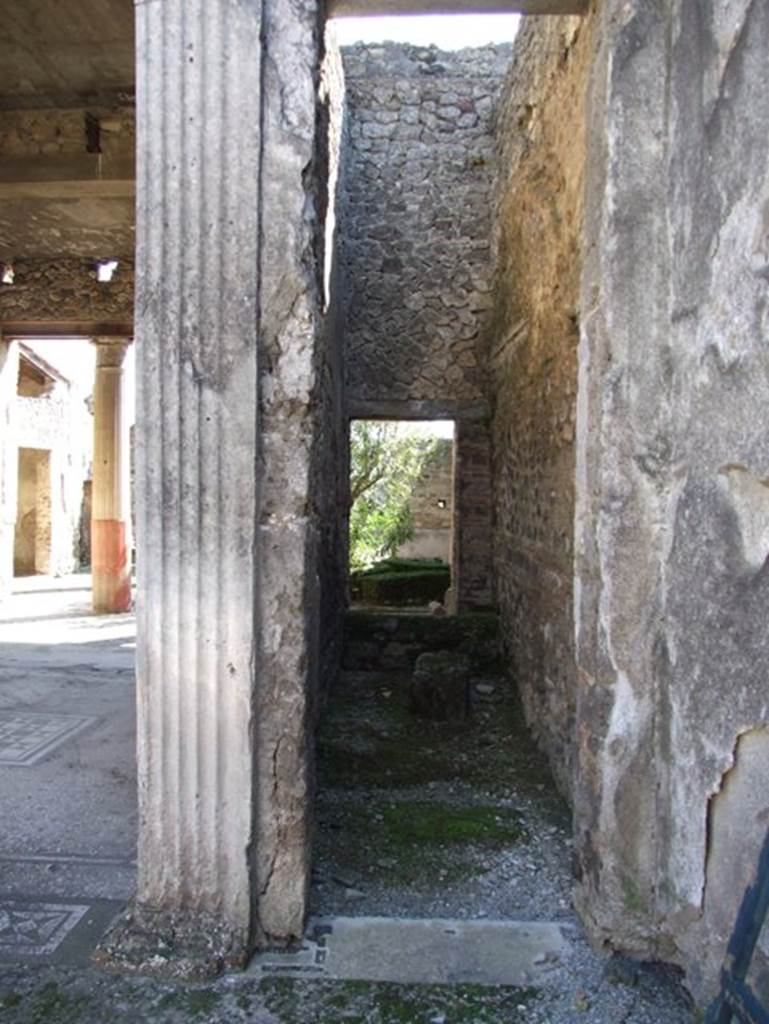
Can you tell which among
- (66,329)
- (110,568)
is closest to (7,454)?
(66,329)

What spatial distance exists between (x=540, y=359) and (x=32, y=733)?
368 centimetres

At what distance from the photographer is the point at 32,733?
14.0 ft

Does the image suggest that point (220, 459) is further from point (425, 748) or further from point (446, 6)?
point (425, 748)

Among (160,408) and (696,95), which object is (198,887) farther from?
(696,95)

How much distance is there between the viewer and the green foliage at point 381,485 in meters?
13.7

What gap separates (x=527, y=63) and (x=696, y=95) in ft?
11.7

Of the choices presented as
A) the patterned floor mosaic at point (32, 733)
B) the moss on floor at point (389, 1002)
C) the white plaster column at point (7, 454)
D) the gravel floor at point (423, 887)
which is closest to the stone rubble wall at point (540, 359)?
the gravel floor at point (423, 887)

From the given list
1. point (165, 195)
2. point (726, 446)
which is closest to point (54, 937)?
point (165, 195)

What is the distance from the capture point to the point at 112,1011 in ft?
6.57

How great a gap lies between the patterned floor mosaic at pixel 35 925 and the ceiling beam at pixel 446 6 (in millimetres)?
3097

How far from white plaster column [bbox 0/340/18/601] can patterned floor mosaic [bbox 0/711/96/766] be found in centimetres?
628

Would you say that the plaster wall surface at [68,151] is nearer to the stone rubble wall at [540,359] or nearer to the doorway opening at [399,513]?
the stone rubble wall at [540,359]

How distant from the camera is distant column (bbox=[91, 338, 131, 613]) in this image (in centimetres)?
992

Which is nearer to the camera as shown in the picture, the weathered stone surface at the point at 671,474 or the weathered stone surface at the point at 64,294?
the weathered stone surface at the point at 671,474
